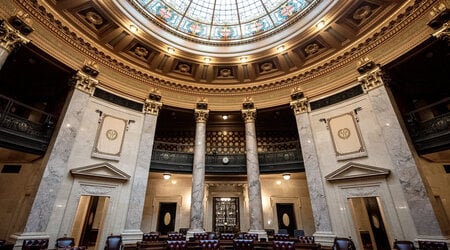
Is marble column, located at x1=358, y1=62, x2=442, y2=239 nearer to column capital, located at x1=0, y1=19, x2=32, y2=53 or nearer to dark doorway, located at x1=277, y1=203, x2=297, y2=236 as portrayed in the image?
dark doorway, located at x1=277, y1=203, x2=297, y2=236

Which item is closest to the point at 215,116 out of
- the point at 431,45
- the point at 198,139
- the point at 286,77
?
the point at 198,139

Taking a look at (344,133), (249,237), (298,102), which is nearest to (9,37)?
(249,237)

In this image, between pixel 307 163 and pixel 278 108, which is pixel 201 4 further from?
pixel 307 163

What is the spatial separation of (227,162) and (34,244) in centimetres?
843

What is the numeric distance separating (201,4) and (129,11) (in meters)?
4.46

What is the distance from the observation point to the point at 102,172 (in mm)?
8789

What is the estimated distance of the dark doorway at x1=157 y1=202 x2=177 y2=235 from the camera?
40.4 feet

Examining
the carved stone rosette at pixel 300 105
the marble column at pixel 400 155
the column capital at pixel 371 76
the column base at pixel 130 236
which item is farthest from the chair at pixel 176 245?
the column capital at pixel 371 76

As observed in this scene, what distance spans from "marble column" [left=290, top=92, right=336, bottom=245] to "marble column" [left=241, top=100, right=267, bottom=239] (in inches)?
93.4

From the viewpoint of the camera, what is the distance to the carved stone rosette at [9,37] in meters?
6.76

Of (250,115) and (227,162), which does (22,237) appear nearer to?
(227,162)

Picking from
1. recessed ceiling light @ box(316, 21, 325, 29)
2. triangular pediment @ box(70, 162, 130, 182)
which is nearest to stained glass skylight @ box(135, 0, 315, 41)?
recessed ceiling light @ box(316, 21, 325, 29)

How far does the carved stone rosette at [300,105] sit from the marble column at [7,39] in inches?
473

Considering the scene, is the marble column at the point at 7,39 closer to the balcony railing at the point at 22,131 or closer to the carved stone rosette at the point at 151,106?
the balcony railing at the point at 22,131
